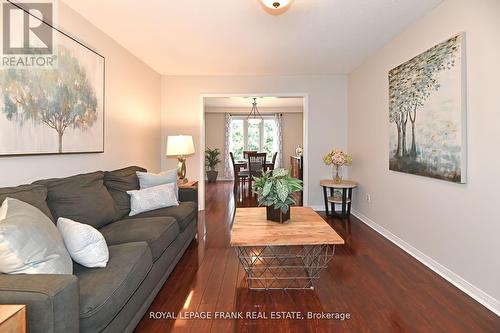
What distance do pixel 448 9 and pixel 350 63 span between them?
1.84 meters

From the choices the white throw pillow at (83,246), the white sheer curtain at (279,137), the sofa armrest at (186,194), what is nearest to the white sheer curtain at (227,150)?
the white sheer curtain at (279,137)

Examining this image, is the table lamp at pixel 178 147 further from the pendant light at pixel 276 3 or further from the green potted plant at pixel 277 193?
the pendant light at pixel 276 3

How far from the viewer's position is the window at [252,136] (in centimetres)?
957

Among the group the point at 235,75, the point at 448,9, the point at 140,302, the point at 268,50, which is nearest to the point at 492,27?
the point at 448,9

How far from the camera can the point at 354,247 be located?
3.13m

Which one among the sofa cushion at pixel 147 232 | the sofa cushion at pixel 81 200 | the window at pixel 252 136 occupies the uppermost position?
the window at pixel 252 136

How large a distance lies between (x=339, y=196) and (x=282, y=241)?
288 cm

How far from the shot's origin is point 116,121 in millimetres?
3389

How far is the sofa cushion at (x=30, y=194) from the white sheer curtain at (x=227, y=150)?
756cm

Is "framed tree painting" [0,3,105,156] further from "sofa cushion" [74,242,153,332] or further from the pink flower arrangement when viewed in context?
the pink flower arrangement

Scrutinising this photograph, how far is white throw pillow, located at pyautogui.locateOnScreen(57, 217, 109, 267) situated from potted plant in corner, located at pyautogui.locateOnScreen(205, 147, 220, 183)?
7.39 m

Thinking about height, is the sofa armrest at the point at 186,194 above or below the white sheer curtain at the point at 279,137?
below

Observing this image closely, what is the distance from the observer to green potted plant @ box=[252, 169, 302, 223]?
2.24m

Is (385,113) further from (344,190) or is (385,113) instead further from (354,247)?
(354,247)
